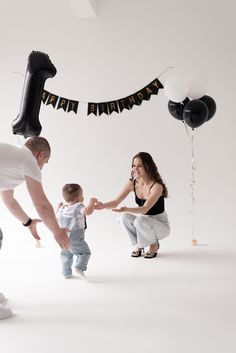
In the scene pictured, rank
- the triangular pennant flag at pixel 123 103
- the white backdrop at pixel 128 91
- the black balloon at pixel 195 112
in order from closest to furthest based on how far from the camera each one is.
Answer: the black balloon at pixel 195 112 < the white backdrop at pixel 128 91 < the triangular pennant flag at pixel 123 103

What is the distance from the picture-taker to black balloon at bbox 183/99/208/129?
4375mm

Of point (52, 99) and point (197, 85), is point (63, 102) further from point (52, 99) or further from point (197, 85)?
point (197, 85)

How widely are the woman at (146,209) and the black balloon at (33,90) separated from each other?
989 millimetres

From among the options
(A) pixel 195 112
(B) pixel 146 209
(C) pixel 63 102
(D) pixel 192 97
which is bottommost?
(B) pixel 146 209

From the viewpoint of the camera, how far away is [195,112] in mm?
4375

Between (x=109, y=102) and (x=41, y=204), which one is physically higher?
(x=109, y=102)

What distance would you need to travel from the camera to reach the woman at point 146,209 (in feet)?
13.7

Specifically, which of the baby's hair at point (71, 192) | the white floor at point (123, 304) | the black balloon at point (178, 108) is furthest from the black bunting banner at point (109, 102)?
the baby's hair at point (71, 192)

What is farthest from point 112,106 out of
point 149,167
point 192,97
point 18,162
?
point 18,162

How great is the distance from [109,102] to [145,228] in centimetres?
164

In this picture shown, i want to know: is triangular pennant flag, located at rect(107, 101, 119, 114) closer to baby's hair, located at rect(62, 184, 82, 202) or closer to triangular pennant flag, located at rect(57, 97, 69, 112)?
triangular pennant flag, located at rect(57, 97, 69, 112)

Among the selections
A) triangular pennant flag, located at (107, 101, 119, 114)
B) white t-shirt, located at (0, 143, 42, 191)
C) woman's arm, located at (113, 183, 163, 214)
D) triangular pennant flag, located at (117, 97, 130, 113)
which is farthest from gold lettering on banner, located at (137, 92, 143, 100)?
white t-shirt, located at (0, 143, 42, 191)

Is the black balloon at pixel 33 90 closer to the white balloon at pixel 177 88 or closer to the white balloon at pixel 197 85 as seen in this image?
the white balloon at pixel 177 88

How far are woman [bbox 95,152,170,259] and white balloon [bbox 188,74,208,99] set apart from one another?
2.41 ft
